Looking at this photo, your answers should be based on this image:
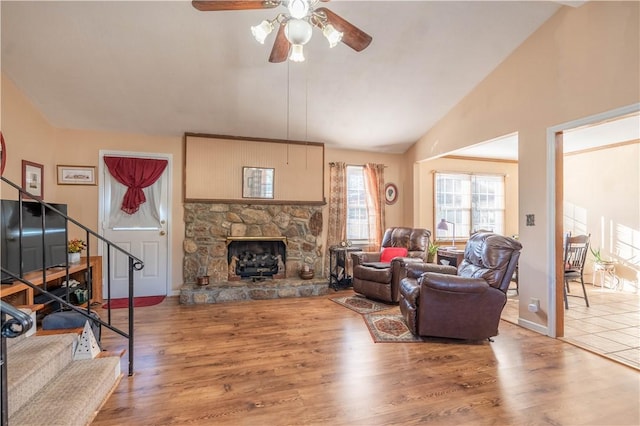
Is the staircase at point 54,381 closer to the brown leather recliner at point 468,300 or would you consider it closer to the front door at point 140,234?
the front door at point 140,234

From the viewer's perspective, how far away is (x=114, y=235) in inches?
183

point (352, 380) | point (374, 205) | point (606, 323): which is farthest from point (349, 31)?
point (606, 323)

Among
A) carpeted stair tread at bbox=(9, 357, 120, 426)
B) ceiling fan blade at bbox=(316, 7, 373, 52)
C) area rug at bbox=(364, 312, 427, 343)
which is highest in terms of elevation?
ceiling fan blade at bbox=(316, 7, 373, 52)

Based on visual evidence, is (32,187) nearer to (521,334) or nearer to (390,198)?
(390,198)

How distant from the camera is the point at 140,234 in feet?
15.6

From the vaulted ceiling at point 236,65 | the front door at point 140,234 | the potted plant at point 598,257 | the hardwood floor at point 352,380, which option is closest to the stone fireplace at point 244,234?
the front door at point 140,234

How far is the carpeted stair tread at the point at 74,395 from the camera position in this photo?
1659 mm

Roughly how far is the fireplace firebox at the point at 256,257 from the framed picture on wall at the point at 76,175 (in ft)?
7.14

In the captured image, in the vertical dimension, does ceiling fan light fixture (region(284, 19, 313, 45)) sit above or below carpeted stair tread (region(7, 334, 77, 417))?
above

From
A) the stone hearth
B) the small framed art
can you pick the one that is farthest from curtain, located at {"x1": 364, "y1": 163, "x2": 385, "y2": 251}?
the stone hearth

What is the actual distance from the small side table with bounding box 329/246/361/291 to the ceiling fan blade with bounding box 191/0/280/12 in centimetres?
378

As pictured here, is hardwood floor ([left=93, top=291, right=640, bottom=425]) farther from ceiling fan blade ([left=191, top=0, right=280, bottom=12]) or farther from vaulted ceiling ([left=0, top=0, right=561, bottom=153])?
vaulted ceiling ([left=0, top=0, right=561, bottom=153])

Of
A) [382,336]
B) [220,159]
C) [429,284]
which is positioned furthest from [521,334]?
[220,159]

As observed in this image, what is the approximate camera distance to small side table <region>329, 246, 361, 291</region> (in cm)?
527
